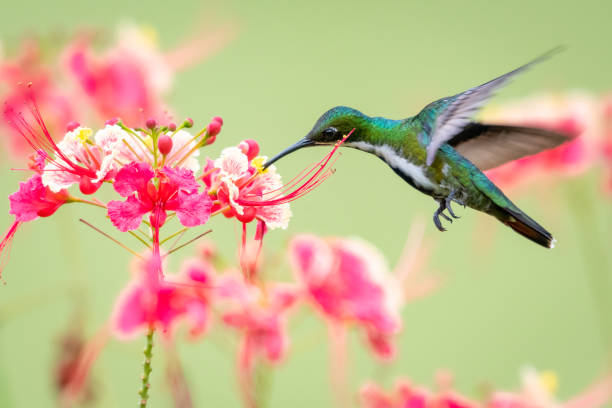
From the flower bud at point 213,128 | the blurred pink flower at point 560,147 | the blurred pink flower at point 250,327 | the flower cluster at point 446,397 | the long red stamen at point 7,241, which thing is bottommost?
the flower cluster at point 446,397

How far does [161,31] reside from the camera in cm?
271

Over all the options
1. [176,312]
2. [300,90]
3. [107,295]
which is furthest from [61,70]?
[300,90]

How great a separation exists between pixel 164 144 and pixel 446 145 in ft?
1.14

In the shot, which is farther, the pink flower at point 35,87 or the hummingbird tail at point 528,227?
the pink flower at point 35,87

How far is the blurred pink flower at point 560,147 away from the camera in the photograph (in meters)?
1.08

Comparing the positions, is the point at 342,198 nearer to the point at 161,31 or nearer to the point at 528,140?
the point at 161,31

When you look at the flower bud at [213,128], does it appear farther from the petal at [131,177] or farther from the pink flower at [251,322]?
the pink flower at [251,322]

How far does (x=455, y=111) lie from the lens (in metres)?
0.60

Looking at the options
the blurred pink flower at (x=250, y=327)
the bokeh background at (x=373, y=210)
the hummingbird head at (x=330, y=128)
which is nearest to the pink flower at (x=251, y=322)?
the blurred pink flower at (x=250, y=327)

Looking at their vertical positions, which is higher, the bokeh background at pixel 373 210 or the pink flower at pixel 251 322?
the bokeh background at pixel 373 210

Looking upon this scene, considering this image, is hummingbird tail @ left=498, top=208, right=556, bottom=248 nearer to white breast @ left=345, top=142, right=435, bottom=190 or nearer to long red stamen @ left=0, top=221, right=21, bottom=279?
white breast @ left=345, top=142, right=435, bottom=190

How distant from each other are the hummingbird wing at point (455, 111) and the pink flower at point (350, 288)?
18 cm

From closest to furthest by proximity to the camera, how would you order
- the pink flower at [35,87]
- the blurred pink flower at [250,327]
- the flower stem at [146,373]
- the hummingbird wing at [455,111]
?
1. the flower stem at [146,373]
2. the hummingbird wing at [455,111]
3. the blurred pink flower at [250,327]
4. the pink flower at [35,87]

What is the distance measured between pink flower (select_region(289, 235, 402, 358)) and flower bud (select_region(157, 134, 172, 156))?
0.32 metres
